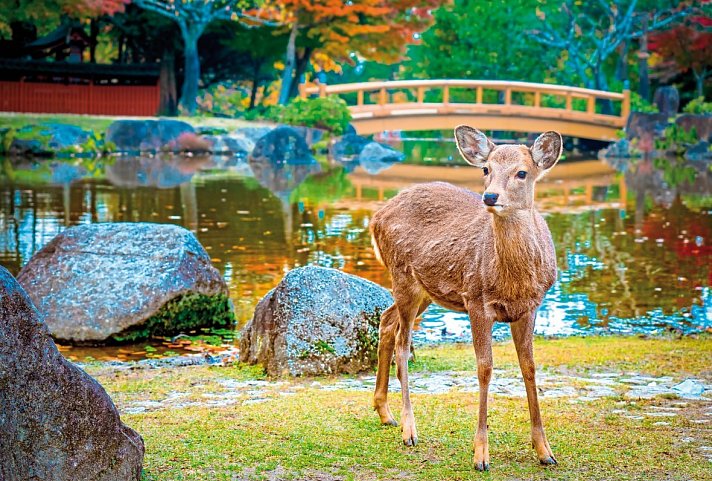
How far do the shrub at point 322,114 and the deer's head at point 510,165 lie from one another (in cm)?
3336

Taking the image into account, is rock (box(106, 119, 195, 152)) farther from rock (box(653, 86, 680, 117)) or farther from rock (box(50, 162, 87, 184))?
rock (box(653, 86, 680, 117))

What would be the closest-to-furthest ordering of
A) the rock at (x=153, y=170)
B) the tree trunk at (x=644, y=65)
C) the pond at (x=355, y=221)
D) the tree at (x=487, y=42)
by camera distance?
the pond at (x=355, y=221)
the rock at (x=153, y=170)
the tree trunk at (x=644, y=65)
the tree at (x=487, y=42)

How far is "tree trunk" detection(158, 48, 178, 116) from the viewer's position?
41412mm

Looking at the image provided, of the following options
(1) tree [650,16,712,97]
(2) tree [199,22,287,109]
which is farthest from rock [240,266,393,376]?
(1) tree [650,16,712,97]

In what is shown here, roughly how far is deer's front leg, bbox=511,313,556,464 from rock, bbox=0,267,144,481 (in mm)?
2075

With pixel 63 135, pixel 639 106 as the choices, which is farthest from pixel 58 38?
pixel 639 106

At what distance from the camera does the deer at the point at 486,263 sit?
539cm

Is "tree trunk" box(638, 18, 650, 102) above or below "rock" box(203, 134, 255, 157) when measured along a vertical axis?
above

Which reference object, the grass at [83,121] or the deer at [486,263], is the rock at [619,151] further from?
the deer at [486,263]

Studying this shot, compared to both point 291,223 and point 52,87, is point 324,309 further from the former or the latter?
point 52,87

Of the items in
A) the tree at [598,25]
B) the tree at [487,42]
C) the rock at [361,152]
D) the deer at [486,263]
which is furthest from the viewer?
the tree at [487,42]

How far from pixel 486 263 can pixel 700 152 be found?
34350mm

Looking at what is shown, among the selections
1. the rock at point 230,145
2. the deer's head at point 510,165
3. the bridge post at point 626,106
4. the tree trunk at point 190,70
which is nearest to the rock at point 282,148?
the rock at point 230,145

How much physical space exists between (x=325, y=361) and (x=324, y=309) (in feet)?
1.26
